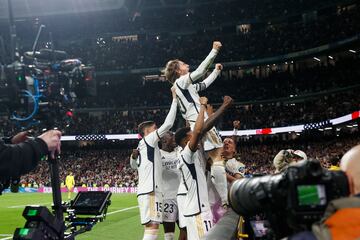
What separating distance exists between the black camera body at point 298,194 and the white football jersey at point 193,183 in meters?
2.89

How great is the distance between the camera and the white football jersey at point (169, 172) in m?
7.30

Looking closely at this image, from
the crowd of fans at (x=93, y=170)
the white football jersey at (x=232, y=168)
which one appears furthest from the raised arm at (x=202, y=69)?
the crowd of fans at (x=93, y=170)

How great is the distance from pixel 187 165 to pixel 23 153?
2.25 m

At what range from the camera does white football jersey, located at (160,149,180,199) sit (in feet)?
24.0

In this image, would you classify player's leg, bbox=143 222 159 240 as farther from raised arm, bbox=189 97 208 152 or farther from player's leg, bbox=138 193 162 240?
raised arm, bbox=189 97 208 152

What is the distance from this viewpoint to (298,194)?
1.96 m

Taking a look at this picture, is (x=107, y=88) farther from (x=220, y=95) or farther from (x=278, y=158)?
(x=278, y=158)

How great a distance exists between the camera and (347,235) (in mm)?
1840

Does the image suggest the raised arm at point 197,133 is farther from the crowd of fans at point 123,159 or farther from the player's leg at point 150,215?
the crowd of fans at point 123,159

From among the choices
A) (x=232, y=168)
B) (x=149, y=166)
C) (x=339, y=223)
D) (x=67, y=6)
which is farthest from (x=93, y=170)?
(x=339, y=223)

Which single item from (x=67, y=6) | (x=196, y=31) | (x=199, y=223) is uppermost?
(x=67, y=6)

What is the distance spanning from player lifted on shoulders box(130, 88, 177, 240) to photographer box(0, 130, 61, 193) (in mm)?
2802

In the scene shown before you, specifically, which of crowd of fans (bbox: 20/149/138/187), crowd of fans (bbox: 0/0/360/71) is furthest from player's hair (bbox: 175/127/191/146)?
crowd of fans (bbox: 0/0/360/71)

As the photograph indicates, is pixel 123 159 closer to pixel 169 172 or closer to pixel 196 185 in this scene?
pixel 169 172
